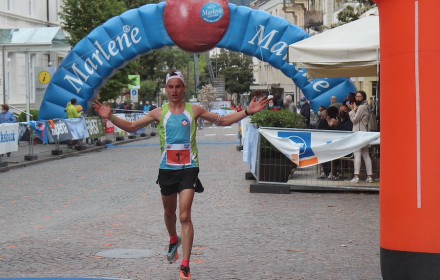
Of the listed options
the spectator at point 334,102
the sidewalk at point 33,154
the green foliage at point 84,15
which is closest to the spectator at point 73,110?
the sidewalk at point 33,154

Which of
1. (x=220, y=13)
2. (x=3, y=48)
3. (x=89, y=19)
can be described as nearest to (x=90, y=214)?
(x=220, y=13)

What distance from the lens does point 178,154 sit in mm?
8383

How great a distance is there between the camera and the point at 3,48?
3462 centimetres

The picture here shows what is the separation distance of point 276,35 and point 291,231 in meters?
17.6

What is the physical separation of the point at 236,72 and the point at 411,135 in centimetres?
10829

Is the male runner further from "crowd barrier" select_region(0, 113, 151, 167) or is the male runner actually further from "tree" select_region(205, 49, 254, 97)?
"tree" select_region(205, 49, 254, 97)

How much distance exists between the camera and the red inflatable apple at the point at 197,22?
79.4 ft

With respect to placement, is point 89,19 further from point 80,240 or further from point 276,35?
point 80,240

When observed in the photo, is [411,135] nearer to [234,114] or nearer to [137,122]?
[234,114]

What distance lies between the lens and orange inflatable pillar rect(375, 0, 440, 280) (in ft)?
21.4

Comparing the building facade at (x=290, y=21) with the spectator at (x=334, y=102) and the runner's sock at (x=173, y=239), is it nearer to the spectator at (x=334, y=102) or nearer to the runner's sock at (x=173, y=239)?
the spectator at (x=334, y=102)

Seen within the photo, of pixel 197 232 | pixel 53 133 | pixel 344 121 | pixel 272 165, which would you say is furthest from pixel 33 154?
pixel 197 232

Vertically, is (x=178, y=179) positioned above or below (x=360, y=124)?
below

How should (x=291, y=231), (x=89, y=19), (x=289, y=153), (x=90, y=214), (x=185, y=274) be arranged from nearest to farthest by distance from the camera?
(x=185, y=274)
(x=291, y=231)
(x=90, y=214)
(x=289, y=153)
(x=89, y=19)
